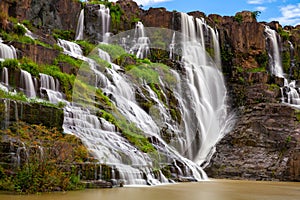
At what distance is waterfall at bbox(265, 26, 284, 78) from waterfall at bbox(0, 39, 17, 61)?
27.1m

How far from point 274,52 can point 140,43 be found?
14.7 metres

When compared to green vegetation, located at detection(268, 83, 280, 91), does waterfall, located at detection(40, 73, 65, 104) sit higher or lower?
lower

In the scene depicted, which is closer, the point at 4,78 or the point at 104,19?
the point at 4,78

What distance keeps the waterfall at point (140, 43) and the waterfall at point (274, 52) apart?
13238 millimetres

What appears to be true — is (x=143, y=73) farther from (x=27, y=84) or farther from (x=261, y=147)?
(x=27, y=84)

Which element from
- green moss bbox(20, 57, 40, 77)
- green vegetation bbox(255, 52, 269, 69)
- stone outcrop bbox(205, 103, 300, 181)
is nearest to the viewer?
green moss bbox(20, 57, 40, 77)

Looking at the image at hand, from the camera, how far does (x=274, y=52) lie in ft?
137

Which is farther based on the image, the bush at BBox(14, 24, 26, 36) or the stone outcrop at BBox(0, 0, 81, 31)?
the stone outcrop at BBox(0, 0, 81, 31)

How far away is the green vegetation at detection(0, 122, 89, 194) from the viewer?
1143 centimetres

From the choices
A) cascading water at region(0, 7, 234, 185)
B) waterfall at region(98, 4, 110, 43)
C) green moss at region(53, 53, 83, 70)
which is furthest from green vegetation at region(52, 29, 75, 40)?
green moss at region(53, 53, 83, 70)

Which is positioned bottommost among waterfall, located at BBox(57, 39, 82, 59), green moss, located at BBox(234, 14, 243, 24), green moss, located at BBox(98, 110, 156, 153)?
green moss, located at BBox(98, 110, 156, 153)

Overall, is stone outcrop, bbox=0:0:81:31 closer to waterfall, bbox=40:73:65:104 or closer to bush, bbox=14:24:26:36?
bush, bbox=14:24:26:36

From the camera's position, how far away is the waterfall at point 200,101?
25.8 m

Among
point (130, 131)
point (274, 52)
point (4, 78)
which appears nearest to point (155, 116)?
point (130, 131)
